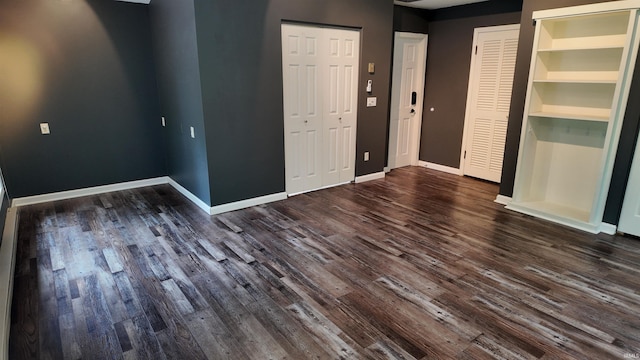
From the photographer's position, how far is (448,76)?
5.83 meters

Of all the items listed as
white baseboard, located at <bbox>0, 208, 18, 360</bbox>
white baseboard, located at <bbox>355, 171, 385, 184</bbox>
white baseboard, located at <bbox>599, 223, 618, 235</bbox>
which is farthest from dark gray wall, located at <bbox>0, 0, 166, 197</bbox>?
white baseboard, located at <bbox>599, 223, 618, 235</bbox>

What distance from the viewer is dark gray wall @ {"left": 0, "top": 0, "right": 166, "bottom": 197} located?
13.9 feet

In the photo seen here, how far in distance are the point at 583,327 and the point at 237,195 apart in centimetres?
344

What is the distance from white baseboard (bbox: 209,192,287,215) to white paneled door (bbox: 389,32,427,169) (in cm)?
240

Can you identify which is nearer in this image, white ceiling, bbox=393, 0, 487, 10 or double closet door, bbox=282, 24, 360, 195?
double closet door, bbox=282, 24, 360, 195

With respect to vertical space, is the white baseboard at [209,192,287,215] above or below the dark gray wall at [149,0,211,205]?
below

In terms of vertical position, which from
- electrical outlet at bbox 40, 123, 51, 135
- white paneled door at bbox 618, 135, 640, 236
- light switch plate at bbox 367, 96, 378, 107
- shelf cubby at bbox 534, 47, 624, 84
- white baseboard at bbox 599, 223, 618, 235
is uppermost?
shelf cubby at bbox 534, 47, 624, 84

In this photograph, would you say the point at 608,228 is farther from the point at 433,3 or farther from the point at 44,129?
the point at 44,129

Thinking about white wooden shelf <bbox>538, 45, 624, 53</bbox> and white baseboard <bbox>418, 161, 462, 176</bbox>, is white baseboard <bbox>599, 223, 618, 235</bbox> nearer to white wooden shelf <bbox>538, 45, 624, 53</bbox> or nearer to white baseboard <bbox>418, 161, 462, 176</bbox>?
white wooden shelf <bbox>538, 45, 624, 53</bbox>

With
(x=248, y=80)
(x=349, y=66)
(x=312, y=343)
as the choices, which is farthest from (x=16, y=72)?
(x=312, y=343)

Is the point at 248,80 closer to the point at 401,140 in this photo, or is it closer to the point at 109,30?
the point at 109,30

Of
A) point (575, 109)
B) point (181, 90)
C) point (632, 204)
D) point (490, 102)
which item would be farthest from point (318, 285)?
point (490, 102)

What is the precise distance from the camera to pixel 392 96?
Result: 5.90m

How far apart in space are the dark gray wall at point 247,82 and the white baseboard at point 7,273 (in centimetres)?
183
